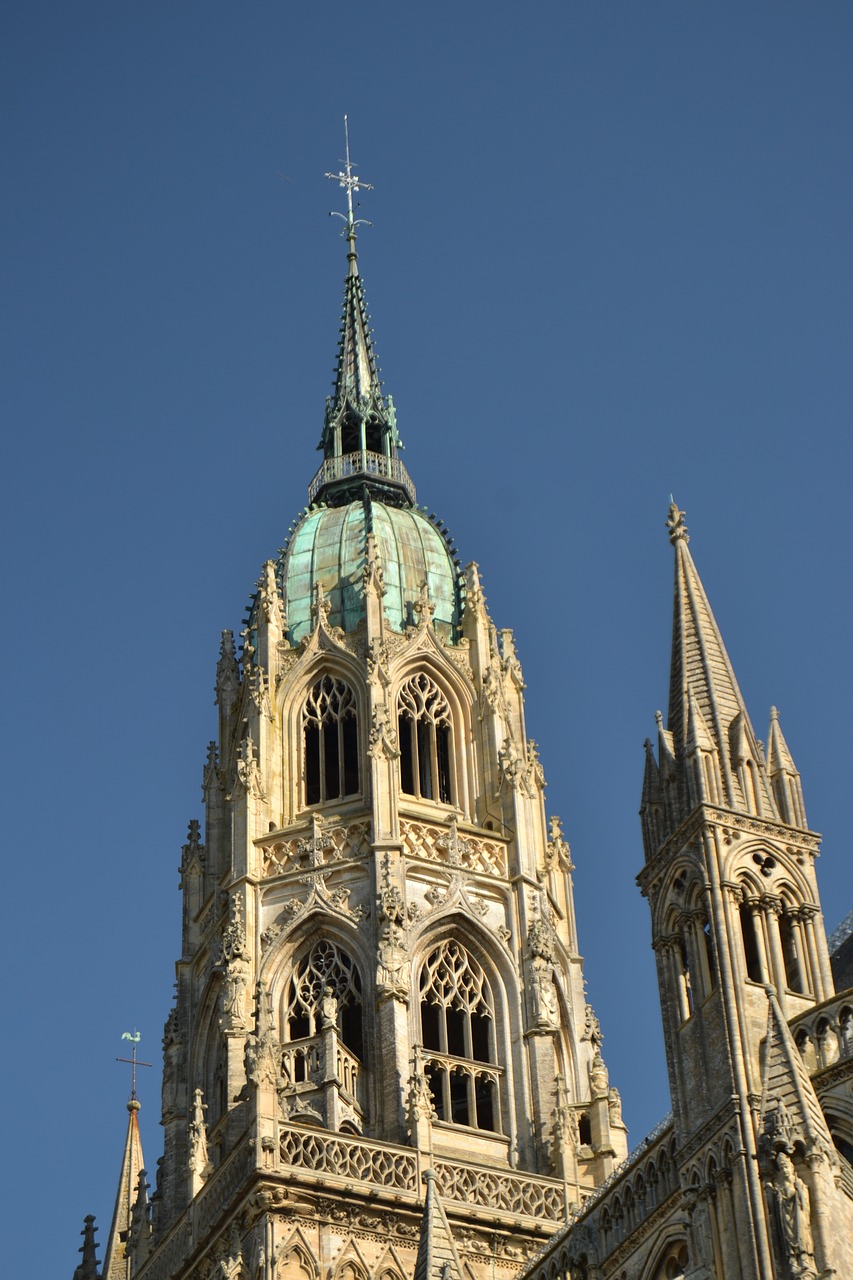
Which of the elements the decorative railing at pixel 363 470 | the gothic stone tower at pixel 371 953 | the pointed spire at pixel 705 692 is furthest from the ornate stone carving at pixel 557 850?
the pointed spire at pixel 705 692

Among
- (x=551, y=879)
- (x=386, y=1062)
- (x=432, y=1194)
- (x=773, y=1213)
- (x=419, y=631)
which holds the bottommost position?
(x=773, y=1213)

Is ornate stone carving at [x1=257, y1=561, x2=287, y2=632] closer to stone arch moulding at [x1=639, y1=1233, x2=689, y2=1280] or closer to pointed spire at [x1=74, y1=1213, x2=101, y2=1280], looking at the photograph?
pointed spire at [x1=74, y1=1213, x2=101, y2=1280]

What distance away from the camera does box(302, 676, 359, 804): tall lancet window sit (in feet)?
195

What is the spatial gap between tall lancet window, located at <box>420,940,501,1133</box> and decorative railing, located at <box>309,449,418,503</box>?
15.0 metres

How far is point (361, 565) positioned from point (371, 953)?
11.1 metres

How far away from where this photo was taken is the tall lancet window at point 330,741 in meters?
59.5

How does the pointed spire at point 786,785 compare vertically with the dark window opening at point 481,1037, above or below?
below

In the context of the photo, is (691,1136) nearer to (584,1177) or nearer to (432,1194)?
(432,1194)

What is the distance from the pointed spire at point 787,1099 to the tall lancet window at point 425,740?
2681 centimetres

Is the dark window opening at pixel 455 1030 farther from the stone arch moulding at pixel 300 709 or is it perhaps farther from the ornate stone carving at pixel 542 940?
the stone arch moulding at pixel 300 709

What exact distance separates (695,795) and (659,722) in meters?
2.53

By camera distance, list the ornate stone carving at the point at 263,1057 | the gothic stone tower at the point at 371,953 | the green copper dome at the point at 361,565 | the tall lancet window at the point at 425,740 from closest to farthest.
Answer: the gothic stone tower at the point at 371,953 < the ornate stone carving at the point at 263,1057 < the tall lancet window at the point at 425,740 < the green copper dome at the point at 361,565

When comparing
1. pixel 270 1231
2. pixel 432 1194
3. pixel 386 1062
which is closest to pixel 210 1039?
pixel 386 1062

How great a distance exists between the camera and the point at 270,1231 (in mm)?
48750
